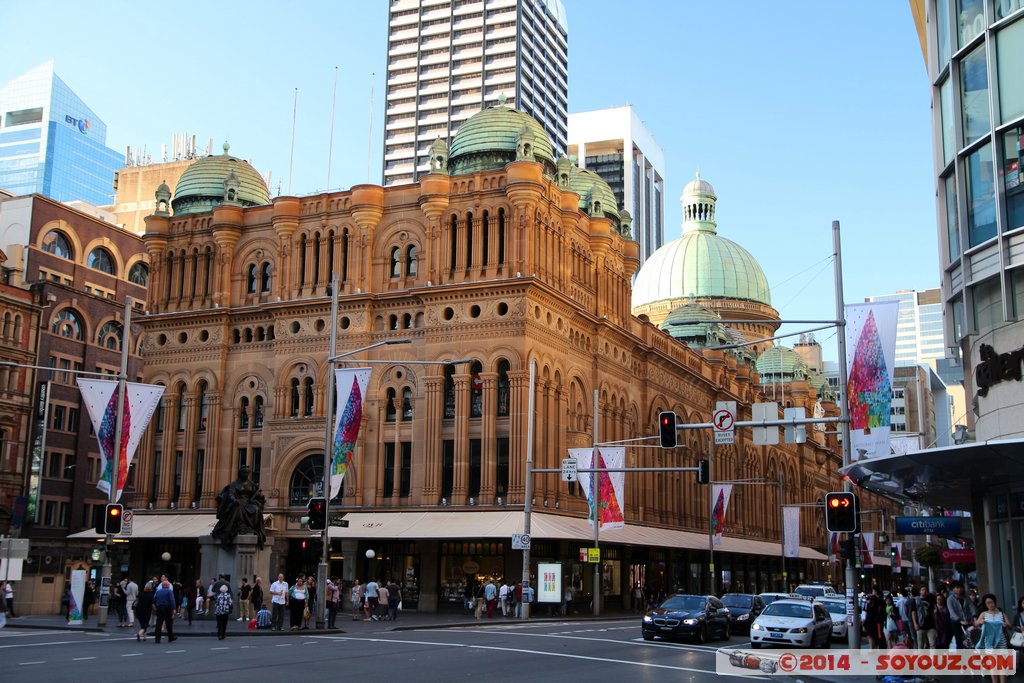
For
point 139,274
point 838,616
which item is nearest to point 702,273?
point 139,274

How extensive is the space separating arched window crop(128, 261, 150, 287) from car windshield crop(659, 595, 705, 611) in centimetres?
5911

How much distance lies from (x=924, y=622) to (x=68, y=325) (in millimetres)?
61070

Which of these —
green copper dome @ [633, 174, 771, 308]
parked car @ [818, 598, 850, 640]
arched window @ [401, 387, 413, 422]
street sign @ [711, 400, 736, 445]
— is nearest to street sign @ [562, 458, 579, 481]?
parked car @ [818, 598, 850, 640]

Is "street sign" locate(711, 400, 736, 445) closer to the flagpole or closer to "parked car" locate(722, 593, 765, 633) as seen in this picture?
"parked car" locate(722, 593, 765, 633)

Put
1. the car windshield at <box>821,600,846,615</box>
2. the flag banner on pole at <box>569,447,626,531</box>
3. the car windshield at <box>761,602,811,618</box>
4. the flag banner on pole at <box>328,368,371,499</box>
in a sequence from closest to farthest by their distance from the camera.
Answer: the car windshield at <box>761,602,811,618</box>, the flag banner on pole at <box>328,368,371,499</box>, the car windshield at <box>821,600,846,615</box>, the flag banner on pole at <box>569,447,626,531</box>

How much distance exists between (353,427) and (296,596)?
677 centimetres

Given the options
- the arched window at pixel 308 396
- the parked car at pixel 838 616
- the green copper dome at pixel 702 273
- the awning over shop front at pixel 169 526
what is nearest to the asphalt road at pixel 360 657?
the parked car at pixel 838 616

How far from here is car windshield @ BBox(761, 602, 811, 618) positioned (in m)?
35.7

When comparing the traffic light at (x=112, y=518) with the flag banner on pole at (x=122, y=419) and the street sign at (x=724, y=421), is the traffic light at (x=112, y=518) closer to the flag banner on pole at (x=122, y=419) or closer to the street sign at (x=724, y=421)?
Answer: the flag banner on pole at (x=122, y=419)

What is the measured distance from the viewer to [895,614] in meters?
31.8

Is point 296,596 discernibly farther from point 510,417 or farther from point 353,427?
point 510,417

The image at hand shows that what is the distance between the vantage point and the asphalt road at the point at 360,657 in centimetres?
2336

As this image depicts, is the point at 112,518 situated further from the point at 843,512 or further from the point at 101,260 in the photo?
the point at 101,260

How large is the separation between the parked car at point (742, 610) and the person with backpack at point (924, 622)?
12779mm
